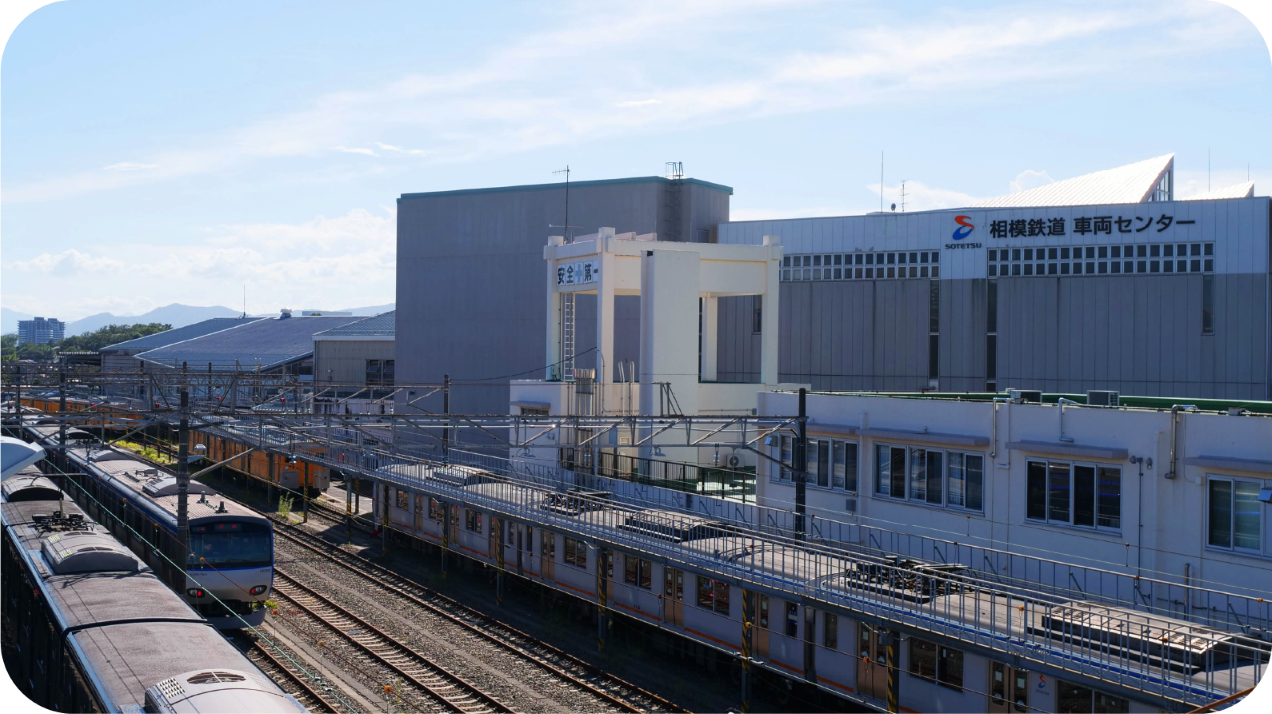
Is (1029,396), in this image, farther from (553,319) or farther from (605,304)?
(553,319)

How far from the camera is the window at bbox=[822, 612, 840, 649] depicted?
56.7ft

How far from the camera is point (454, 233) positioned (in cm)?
4966

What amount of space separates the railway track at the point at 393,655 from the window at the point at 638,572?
4.39 m

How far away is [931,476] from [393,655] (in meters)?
11.9

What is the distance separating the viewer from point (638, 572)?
22.4 metres

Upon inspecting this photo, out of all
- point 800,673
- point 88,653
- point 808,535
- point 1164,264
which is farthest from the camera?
point 1164,264

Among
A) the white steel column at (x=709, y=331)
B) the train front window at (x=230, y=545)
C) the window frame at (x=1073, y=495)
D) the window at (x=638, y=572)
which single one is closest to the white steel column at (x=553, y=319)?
the white steel column at (x=709, y=331)

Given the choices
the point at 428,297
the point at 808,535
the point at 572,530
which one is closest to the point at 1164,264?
the point at 808,535

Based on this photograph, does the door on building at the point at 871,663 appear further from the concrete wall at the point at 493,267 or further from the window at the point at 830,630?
the concrete wall at the point at 493,267

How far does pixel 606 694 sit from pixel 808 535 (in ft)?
18.4

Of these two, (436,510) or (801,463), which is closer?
(801,463)

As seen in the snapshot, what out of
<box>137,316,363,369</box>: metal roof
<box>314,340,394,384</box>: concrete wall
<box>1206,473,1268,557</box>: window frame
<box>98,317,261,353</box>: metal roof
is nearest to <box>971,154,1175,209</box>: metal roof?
<box>1206,473,1268,557</box>: window frame

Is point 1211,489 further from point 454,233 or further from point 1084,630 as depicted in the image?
point 454,233

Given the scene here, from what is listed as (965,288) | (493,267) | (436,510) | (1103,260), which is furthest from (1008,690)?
(493,267)
